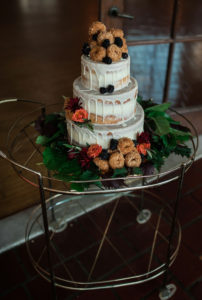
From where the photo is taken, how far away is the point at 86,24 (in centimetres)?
556

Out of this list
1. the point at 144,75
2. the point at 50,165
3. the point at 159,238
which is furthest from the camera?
the point at 144,75

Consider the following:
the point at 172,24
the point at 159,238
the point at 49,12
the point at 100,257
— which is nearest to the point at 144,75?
the point at 172,24

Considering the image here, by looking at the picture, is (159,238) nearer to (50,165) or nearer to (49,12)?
(50,165)

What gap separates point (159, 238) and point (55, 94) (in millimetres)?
1896

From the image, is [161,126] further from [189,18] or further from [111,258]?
[189,18]

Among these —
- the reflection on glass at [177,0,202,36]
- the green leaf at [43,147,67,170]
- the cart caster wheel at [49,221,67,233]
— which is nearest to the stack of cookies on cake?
the green leaf at [43,147,67,170]

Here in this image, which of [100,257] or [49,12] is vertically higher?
[49,12]

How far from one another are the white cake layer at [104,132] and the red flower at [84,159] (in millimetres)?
61

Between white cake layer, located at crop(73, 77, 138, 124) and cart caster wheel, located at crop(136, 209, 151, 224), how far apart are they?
869mm

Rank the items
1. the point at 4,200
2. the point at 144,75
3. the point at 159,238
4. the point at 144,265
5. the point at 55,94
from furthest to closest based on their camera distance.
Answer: the point at 55,94
the point at 144,75
the point at 4,200
the point at 159,238
the point at 144,265

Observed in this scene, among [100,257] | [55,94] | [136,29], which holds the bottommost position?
[100,257]

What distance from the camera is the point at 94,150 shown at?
1.25m

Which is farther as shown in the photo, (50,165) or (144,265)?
(144,265)

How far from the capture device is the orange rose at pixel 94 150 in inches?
49.0
